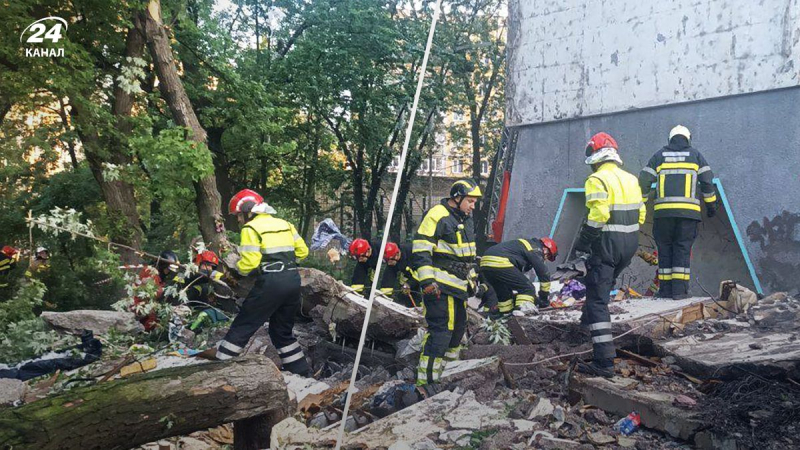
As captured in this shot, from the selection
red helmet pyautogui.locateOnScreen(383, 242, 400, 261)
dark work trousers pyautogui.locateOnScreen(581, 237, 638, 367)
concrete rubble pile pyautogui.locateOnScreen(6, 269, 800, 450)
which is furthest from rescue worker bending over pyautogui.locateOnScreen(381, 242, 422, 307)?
dark work trousers pyautogui.locateOnScreen(581, 237, 638, 367)

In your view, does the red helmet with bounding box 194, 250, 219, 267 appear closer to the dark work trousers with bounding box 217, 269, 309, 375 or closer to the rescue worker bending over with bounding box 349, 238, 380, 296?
the rescue worker bending over with bounding box 349, 238, 380, 296

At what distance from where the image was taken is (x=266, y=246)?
5586 mm

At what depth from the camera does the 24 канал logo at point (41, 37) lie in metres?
9.02

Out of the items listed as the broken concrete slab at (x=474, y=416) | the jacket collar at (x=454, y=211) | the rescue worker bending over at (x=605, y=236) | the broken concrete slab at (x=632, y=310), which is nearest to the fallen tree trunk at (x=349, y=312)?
the broken concrete slab at (x=632, y=310)

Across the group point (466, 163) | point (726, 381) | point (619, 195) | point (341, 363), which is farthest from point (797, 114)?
point (466, 163)

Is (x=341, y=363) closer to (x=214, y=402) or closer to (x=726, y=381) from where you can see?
(x=214, y=402)

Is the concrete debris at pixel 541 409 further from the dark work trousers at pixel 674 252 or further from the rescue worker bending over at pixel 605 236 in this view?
the dark work trousers at pixel 674 252

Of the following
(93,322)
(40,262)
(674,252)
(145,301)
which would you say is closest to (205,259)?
(145,301)

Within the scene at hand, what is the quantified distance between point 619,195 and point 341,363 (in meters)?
3.53

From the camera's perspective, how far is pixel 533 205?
9.70 meters

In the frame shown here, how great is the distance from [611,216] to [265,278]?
3.11 metres

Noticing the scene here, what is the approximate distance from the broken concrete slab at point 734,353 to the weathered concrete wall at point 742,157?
2477 mm

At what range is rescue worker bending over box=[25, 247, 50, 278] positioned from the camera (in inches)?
412

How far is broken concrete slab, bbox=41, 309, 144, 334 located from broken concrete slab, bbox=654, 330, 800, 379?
6.16m
